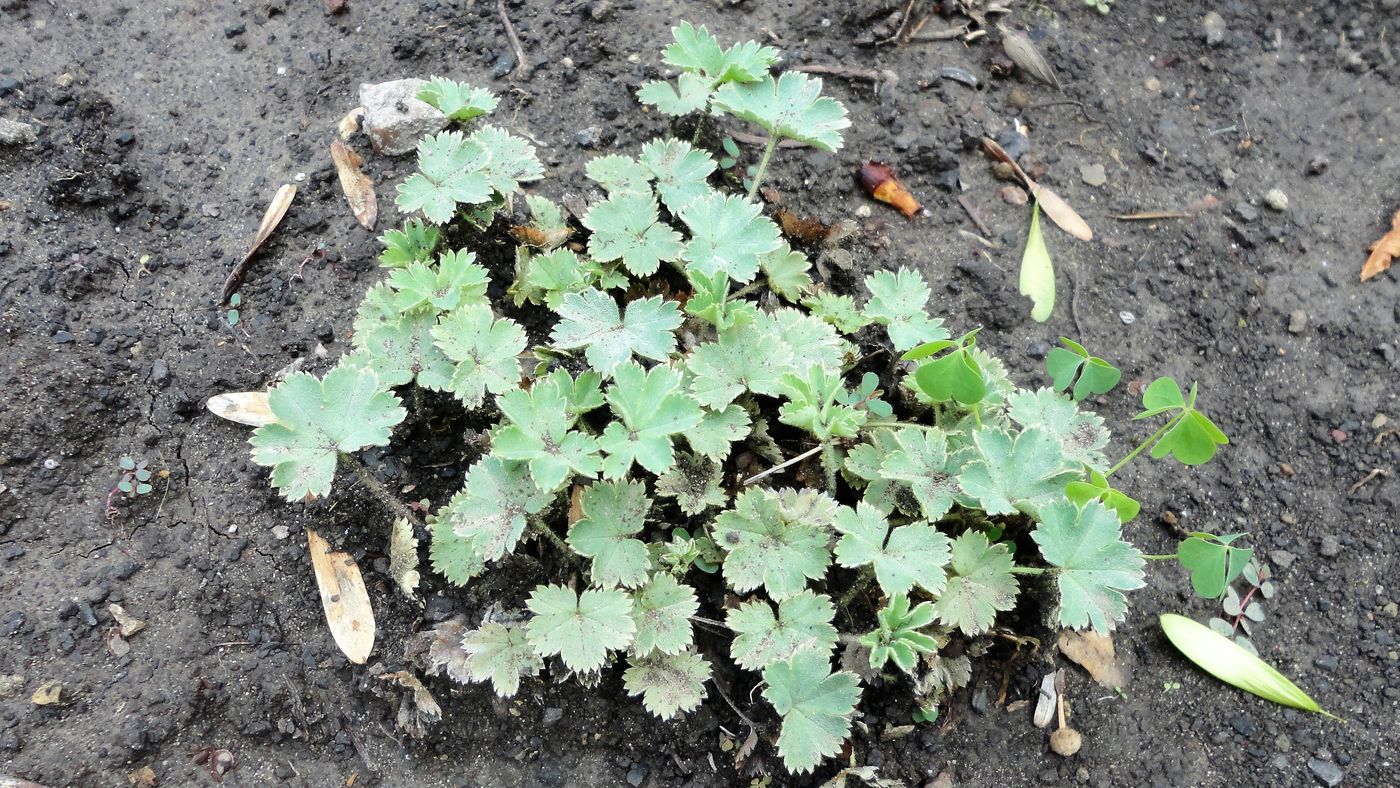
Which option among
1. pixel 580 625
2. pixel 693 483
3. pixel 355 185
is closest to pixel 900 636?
pixel 693 483

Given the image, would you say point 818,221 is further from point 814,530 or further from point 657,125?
point 814,530

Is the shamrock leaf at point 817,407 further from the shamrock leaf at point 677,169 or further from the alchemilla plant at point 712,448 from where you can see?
the shamrock leaf at point 677,169

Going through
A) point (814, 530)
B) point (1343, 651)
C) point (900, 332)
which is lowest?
point (1343, 651)

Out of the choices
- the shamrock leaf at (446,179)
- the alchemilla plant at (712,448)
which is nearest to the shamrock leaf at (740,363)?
the alchemilla plant at (712,448)

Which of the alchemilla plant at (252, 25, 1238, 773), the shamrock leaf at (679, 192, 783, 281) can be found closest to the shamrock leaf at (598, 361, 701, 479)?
the alchemilla plant at (252, 25, 1238, 773)

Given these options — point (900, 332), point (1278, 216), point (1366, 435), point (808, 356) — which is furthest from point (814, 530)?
point (1278, 216)

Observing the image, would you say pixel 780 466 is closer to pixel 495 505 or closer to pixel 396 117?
pixel 495 505
